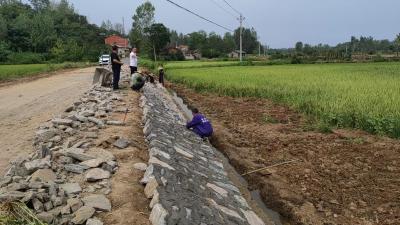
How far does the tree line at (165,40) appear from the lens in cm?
6344

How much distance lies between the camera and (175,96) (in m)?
21.1

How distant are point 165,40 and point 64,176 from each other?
59.6m

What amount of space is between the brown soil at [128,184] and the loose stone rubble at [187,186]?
13 cm

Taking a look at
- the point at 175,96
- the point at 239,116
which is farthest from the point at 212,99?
the point at 239,116

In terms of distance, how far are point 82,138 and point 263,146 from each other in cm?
453

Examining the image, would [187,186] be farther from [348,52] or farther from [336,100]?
[348,52]

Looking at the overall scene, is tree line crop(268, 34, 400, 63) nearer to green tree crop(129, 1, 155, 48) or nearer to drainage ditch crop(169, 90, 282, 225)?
green tree crop(129, 1, 155, 48)

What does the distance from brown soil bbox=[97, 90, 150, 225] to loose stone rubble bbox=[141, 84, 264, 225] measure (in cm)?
13

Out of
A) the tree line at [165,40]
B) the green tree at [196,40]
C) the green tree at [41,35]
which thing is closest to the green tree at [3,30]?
the green tree at [41,35]

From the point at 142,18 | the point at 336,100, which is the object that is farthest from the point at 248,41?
the point at 336,100

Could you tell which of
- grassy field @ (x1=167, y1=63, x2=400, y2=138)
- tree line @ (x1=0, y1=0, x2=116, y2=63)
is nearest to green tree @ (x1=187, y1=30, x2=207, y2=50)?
tree line @ (x1=0, y1=0, x2=116, y2=63)

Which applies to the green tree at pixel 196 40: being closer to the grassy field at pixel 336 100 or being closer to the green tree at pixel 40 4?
the green tree at pixel 40 4

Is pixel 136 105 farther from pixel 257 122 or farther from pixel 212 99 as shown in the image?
pixel 212 99

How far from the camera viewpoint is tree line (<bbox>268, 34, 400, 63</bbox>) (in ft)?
182
